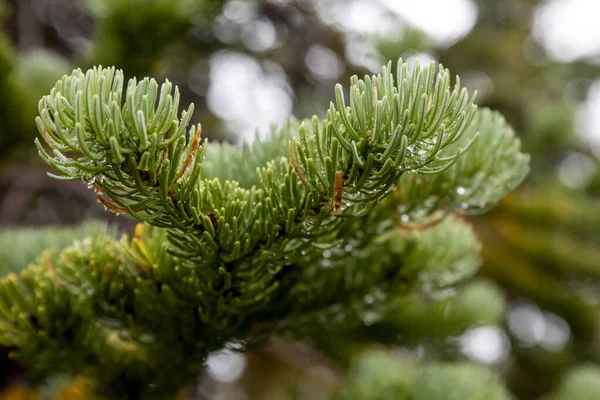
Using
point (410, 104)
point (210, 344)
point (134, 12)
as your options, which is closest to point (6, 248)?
point (210, 344)

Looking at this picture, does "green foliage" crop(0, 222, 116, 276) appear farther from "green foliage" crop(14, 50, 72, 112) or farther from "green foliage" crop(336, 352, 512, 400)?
"green foliage" crop(336, 352, 512, 400)

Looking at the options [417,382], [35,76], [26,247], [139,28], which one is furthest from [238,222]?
[35,76]

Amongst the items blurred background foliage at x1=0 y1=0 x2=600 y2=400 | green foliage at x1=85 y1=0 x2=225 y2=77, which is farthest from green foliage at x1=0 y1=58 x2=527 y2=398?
green foliage at x1=85 y1=0 x2=225 y2=77

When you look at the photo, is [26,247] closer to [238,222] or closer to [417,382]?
[238,222]

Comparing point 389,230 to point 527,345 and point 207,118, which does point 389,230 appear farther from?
point 527,345

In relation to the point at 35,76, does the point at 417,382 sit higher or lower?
lower

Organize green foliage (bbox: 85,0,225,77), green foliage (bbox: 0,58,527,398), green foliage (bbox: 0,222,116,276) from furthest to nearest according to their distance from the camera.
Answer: green foliage (bbox: 85,0,225,77) < green foliage (bbox: 0,222,116,276) < green foliage (bbox: 0,58,527,398)

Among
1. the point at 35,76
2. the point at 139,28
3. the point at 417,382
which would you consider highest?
the point at 139,28

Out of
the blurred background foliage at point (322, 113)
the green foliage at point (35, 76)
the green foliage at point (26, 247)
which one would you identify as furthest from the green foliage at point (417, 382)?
the green foliage at point (35, 76)
